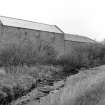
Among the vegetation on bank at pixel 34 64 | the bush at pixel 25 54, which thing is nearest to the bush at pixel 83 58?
the vegetation on bank at pixel 34 64

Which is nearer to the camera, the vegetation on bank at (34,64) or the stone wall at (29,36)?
the vegetation on bank at (34,64)

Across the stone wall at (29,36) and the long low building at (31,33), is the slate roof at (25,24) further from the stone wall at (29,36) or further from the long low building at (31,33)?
the stone wall at (29,36)

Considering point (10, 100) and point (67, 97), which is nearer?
point (67, 97)

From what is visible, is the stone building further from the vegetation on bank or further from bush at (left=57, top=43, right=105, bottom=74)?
bush at (left=57, top=43, right=105, bottom=74)

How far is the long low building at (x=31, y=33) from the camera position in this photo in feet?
88.5

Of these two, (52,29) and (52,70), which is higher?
(52,29)

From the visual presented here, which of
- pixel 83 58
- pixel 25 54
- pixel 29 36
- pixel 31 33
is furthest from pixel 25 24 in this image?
pixel 83 58

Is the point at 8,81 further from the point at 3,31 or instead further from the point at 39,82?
the point at 3,31

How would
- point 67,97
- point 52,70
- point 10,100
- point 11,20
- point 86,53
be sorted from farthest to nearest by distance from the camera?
point 11,20 < point 86,53 < point 52,70 < point 10,100 < point 67,97

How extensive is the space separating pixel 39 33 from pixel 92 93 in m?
24.9

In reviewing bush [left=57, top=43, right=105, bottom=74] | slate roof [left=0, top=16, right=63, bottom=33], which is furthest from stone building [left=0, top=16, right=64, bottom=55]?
bush [left=57, top=43, right=105, bottom=74]

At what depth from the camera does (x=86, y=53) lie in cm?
2634

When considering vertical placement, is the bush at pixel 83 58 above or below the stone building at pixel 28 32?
below

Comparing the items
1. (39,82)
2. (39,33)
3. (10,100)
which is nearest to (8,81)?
(10,100)
